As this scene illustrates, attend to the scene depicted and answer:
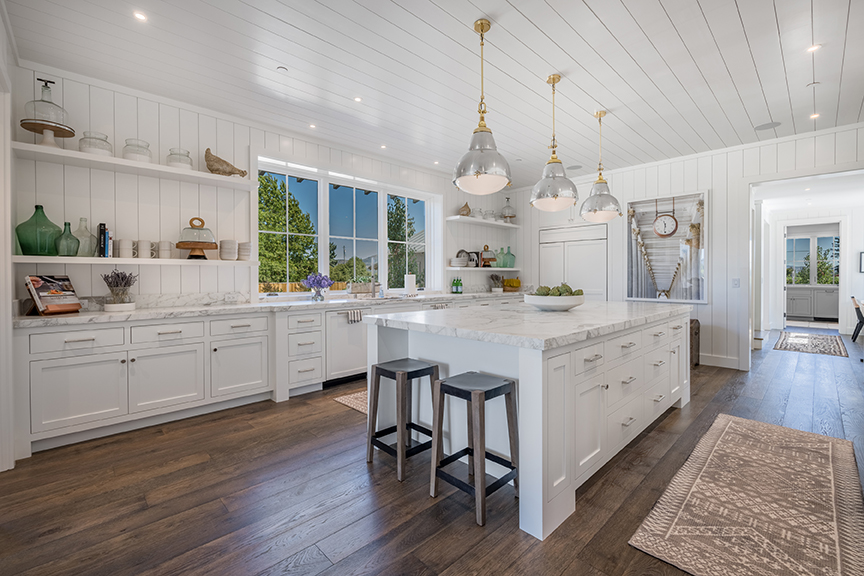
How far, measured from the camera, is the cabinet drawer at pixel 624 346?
2137 mm

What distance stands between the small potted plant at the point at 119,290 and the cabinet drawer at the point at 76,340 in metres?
0.28

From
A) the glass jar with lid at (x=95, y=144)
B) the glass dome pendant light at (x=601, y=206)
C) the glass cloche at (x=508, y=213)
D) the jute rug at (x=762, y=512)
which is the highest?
the glass cloche at (x=508, y=213)

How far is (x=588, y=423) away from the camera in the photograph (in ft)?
6.42

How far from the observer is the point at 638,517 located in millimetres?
1802

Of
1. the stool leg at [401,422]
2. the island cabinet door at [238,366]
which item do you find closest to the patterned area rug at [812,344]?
the stool leg at [401,422]

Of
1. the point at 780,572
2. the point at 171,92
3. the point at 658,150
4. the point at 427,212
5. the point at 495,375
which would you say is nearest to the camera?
the point at 780,572

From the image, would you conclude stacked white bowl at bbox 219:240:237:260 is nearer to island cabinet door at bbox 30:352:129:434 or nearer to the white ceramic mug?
the white ceramic mug

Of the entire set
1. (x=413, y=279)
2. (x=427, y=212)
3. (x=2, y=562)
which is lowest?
(x=2, y=562)

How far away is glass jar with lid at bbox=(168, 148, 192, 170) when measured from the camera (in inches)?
127

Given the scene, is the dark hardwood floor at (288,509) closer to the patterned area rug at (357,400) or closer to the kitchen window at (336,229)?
the patterned area rug at (357,400)

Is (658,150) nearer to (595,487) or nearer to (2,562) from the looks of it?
(595,487)

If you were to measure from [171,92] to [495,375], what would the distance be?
3.40 metres

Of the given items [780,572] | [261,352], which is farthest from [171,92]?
[780,572]

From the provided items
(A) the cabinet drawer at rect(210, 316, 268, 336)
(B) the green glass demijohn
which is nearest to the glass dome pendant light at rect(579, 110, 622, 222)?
(A) the cabinet drawer at rect(210, 316, 268, 336)
